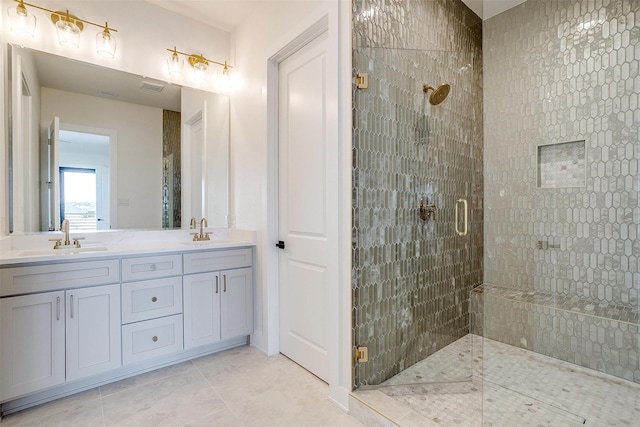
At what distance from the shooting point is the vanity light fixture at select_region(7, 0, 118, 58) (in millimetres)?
2160

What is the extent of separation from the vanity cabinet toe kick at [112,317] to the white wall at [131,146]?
2.09ft

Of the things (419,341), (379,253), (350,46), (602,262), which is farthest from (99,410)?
(602,262)

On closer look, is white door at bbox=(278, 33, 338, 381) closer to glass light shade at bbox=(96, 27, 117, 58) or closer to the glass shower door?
the glass shower door

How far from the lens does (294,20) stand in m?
2.31

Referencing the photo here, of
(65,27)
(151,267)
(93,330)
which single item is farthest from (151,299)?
(65,27)

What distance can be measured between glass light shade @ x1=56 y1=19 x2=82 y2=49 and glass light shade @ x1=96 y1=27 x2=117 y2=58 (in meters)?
0.13

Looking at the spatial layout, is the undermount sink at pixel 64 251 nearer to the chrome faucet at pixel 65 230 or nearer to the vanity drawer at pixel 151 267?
the chrome faucet at pixel 65 230

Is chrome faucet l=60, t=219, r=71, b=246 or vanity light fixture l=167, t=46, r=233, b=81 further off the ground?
vanity light fixture l=167, t=46, r=233, b=81

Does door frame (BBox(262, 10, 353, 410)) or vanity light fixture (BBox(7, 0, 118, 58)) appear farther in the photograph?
vanity light fixture (BBox(7, 0, 118, 58))

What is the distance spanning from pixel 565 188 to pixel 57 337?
334cm

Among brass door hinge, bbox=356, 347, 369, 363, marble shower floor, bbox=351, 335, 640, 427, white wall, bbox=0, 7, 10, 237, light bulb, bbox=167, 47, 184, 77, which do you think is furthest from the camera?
light bulb, bbox=167, 47, 184, 77

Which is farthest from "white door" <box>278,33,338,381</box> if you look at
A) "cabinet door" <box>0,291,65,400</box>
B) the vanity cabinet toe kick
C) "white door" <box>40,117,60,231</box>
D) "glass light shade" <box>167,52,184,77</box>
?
"white door" <box>40,117,60,231</box>

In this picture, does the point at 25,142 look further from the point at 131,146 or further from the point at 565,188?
the point at 565,188

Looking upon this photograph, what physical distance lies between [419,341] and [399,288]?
19.3 inches
